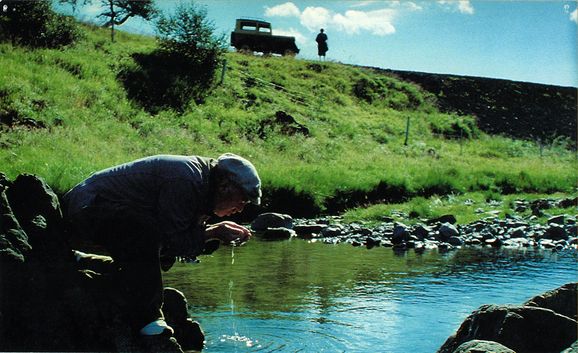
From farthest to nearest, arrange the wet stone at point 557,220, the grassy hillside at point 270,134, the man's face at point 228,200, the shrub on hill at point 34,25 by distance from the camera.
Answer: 1. the shrub on hill at point 34,25
2. the grassy hillside at point 270,134
3. the wet stone at point 557,220
4. the man's face at point 228,200

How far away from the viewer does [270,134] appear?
30.0 m

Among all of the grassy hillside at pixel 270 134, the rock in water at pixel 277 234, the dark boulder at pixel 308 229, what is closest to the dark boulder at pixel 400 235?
the dark boulder at pixel 308 229

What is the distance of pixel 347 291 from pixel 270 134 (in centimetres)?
2014

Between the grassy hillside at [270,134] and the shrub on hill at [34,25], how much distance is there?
1.05 metres

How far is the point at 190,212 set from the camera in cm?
547

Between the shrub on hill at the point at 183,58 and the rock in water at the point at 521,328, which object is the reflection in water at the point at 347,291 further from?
the shrub on hill at the point at 183,58

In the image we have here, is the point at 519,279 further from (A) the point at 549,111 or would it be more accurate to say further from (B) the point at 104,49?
(A) the point at 549,111

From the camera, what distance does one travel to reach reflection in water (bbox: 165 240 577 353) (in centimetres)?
760

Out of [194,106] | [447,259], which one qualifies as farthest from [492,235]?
[194,106]

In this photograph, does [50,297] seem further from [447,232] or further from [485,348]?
[447,232]

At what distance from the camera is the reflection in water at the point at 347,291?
7598mm

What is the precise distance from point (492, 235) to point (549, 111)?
41506mm

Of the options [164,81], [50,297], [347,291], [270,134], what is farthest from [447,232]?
[164,81]

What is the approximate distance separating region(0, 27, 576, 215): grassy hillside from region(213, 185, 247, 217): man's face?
36.1 ft
